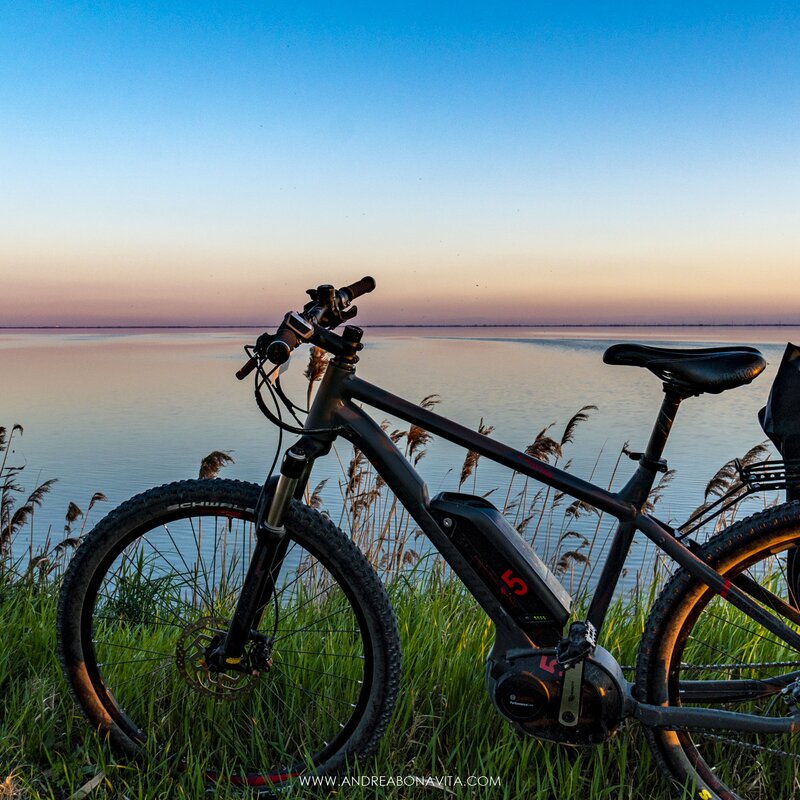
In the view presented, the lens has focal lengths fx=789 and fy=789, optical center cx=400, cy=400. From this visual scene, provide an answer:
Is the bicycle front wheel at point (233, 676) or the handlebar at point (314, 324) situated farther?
the bicycle front wheel at point (233, 676)

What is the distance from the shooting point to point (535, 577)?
2262 millimetres

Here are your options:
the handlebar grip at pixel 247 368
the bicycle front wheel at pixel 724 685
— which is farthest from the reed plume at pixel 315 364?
the bicycle front wheel at pixel 724 685

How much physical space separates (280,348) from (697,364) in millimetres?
1104

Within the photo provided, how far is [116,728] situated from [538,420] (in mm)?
13436

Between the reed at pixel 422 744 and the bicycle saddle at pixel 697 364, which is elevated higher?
the bicycle saddle at pixel 697 364

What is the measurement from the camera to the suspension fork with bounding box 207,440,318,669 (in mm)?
2281

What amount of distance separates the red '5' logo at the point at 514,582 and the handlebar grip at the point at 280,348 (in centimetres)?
89

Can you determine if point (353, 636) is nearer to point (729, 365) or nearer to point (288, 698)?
point (288, 698)

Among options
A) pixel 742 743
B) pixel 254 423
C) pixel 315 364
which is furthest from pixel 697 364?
pixel 254 423

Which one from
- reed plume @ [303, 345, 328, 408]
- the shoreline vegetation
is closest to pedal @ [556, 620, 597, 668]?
the shoreline vegetation

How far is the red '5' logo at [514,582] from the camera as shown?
2.27 meters

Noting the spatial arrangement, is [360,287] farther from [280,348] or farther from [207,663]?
[207,663]

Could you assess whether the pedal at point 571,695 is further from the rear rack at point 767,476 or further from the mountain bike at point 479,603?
the rear rack at point 767,476

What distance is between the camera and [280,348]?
199cm
